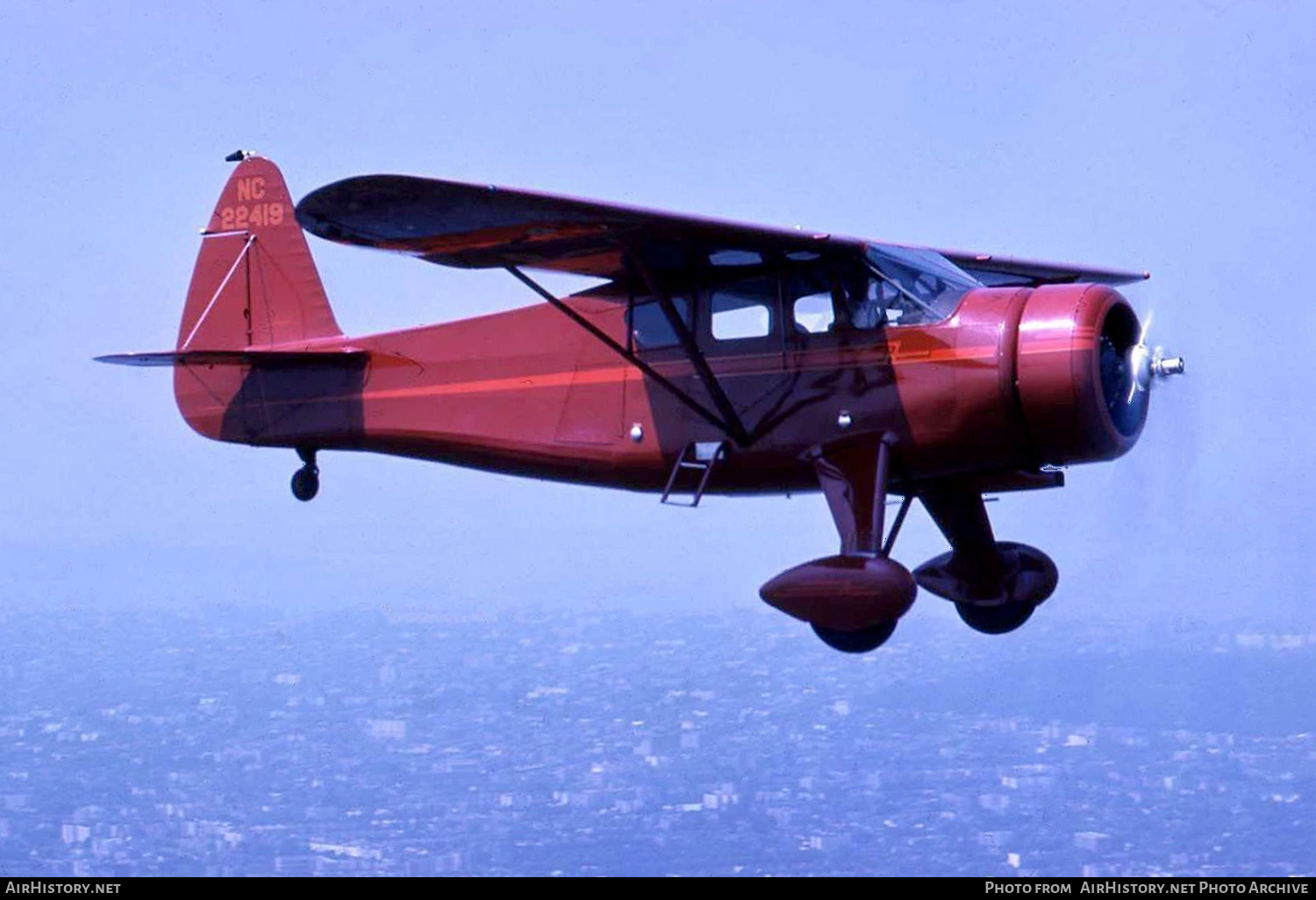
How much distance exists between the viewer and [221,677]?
79562 mm

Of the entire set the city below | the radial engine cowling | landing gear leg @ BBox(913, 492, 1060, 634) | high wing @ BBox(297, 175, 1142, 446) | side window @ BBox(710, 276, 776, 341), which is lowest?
the city below

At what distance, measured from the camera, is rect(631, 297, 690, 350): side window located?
1337 cm

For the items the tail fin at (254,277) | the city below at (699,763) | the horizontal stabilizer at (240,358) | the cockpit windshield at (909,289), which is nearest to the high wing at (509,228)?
the cockpit windshield at (909,289)

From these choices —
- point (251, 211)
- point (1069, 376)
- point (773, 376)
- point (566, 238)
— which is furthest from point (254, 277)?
point (1069, 376)

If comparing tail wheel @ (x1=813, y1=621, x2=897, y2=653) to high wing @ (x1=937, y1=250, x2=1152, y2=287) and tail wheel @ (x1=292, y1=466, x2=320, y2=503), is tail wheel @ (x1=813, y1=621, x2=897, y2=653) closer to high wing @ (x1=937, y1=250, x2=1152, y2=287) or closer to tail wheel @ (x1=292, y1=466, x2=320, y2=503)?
high wing @ (x1=937, y1=250, x2=1152, y2=287)

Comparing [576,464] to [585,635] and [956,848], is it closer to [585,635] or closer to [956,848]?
[956,848]

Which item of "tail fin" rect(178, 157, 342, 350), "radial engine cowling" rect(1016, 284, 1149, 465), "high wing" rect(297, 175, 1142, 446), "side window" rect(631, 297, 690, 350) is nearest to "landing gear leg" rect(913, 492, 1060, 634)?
"radial engine cowling" rect(1016, 284, 1149, 465)

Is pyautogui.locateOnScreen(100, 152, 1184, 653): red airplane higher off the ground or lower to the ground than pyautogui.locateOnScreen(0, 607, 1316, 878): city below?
higher

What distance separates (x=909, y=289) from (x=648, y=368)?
1.81 metres

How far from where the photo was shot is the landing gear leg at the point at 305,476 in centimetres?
1577

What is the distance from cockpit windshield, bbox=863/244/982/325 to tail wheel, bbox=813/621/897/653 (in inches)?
79.2

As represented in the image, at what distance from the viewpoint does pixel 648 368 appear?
13281mm

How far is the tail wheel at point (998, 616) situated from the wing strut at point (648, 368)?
2.51 metres

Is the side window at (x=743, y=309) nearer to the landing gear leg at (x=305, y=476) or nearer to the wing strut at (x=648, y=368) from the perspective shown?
the wing strut at (x=648, y=368)
